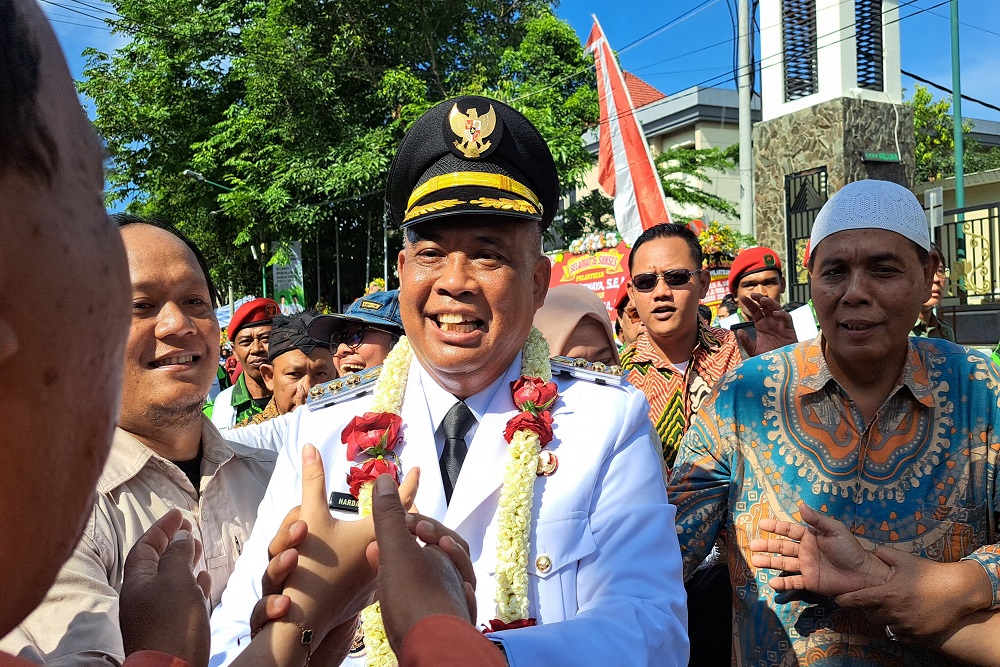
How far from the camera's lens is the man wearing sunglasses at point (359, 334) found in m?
4.69

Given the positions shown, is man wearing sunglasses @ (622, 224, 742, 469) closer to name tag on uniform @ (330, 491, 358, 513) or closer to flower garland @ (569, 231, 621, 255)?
name tag on uniform @ (330, 491, 358, 513)

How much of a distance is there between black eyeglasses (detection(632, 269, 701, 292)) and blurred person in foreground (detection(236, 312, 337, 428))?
6.16ft

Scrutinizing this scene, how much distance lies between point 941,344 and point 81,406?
8.88 ft

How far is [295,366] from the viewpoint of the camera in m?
4.84

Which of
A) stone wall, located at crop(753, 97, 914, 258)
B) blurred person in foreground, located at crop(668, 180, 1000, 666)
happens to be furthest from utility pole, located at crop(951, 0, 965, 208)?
blurred person in foreground, located at crop(668, 180, 1000, 666)

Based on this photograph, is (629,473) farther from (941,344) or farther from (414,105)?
(414,105)

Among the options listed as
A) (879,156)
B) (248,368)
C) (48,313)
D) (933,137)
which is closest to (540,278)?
(48,313)

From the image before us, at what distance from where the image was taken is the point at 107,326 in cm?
65

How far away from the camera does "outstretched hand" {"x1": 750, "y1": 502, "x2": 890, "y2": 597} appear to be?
2219 mm

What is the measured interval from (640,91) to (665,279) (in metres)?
25.8

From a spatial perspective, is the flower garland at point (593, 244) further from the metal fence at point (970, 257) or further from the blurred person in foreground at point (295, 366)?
the blurred person in foreground at point (295, 366)

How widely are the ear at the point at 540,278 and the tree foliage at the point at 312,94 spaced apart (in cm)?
1418

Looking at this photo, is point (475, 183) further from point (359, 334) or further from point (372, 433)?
point (359, 334)

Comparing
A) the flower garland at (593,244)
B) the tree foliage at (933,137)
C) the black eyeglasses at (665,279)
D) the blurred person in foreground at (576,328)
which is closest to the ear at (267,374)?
the blurred person in foreground at (576,328)
